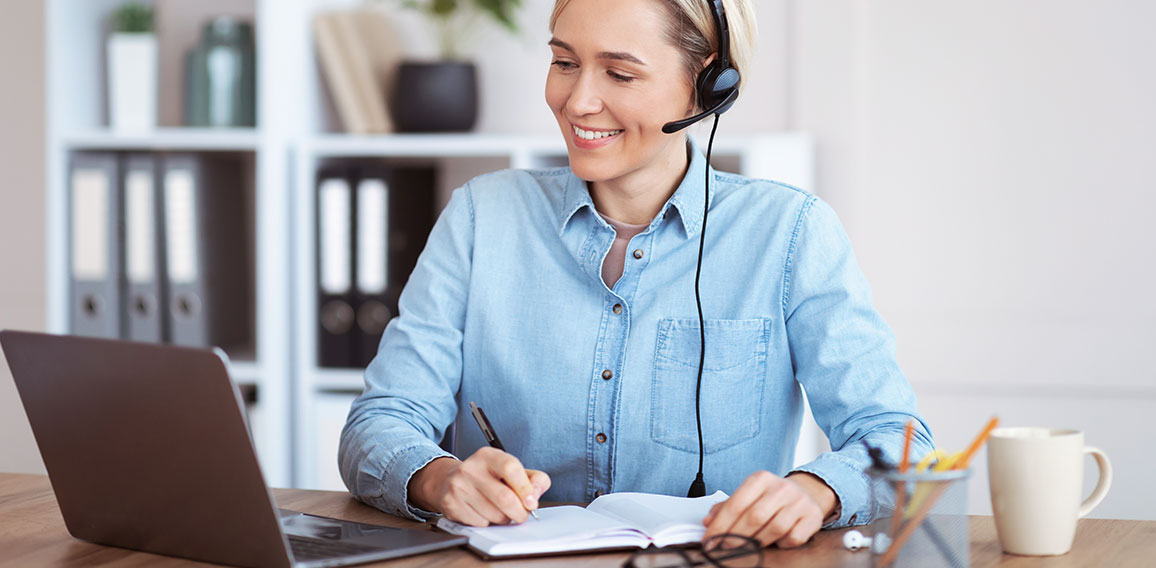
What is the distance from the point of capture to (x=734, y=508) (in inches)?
40.5

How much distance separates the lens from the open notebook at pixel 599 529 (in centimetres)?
100

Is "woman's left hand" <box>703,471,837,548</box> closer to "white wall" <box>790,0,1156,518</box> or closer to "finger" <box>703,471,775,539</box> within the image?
"finger" <box>703,471,775,539</box>

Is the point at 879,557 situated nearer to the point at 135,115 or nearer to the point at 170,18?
the point at 135,115

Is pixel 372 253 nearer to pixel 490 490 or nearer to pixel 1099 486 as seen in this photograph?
pixel 490 490

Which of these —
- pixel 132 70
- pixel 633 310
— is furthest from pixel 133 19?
pixel 633 310

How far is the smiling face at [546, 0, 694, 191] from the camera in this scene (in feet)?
4.61

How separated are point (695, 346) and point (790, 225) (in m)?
0.20

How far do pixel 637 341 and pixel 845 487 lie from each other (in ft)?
1.26

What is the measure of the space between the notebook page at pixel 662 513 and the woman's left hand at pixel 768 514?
0.02 meters

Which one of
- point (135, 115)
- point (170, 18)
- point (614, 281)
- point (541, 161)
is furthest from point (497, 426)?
point (170, 18)

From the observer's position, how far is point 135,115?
2465 millimetres

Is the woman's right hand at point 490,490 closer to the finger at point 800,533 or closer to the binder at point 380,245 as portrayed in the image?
the finger at point 800,533

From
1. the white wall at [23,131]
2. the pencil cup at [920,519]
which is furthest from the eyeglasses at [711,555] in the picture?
the white wall at [23,131]

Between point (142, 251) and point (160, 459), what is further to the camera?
point (142, 251)
